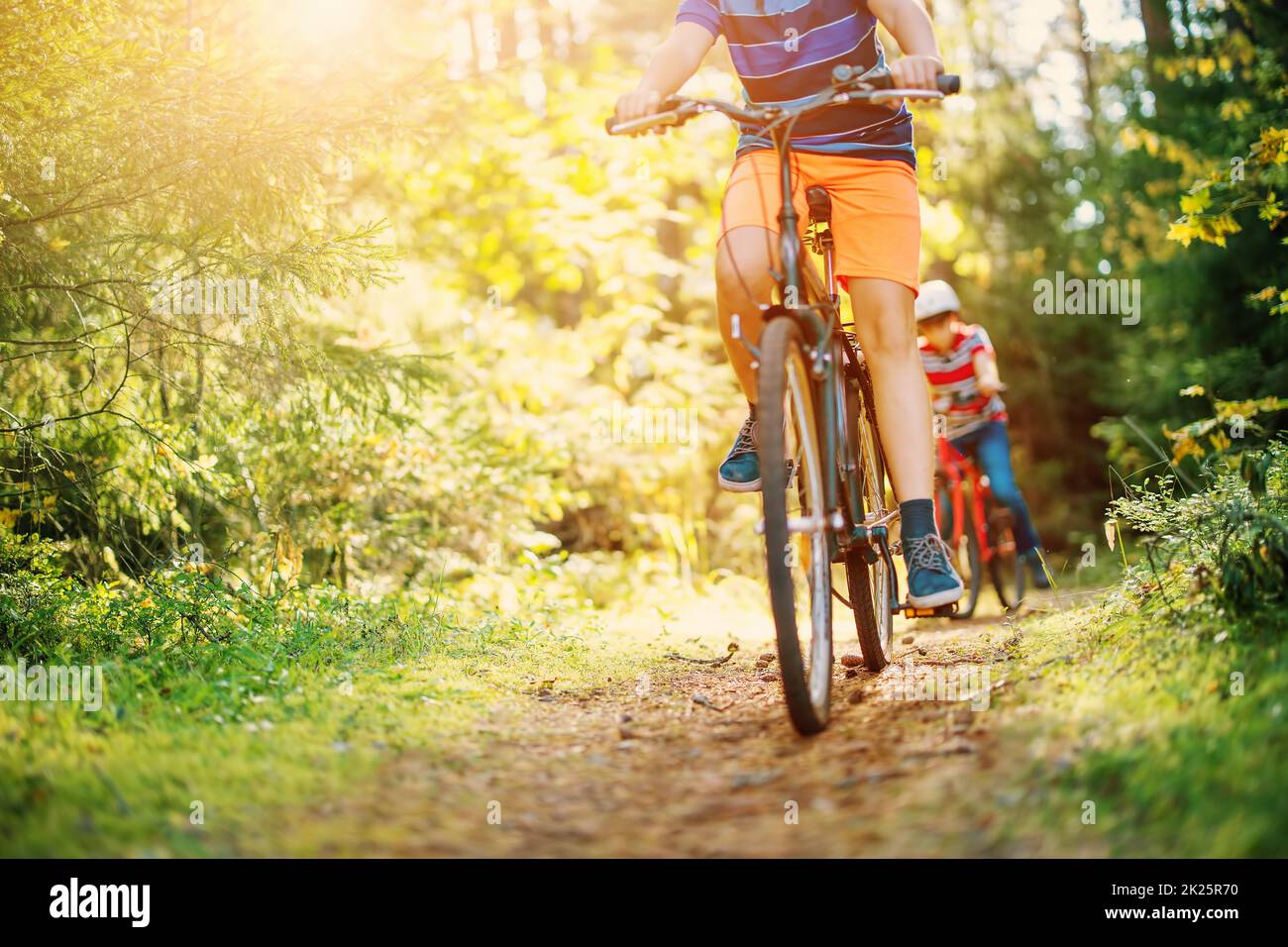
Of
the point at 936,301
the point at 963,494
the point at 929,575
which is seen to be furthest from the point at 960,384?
the point at 929,575

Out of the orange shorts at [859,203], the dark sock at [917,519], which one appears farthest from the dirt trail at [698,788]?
the orange shorts at [859,203]

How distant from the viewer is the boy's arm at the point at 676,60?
299cm

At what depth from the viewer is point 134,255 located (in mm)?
3834

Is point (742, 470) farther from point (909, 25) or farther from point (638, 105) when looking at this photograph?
point (909, 25)

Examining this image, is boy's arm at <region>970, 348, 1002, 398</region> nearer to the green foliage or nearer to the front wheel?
the green foliage

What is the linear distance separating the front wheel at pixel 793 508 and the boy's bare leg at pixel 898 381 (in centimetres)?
31

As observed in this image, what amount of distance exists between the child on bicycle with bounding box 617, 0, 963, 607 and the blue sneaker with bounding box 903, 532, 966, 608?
12 millimetres

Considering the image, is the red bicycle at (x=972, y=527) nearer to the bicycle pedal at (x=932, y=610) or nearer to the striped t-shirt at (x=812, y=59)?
the bicycle pedal at (x=932, y=610)

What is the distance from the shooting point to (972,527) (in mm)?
6605

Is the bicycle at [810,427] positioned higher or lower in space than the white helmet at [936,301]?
lower

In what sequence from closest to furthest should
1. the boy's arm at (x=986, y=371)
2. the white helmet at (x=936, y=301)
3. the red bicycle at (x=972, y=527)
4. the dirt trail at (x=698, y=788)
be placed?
the dirt trail at (x=698, y=788) < the boy's arm at (x=986, y=371) < the white helmet at (x=936, y=301) < the red bicycle at (x=972, y=527)

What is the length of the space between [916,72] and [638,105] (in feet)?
2.50
